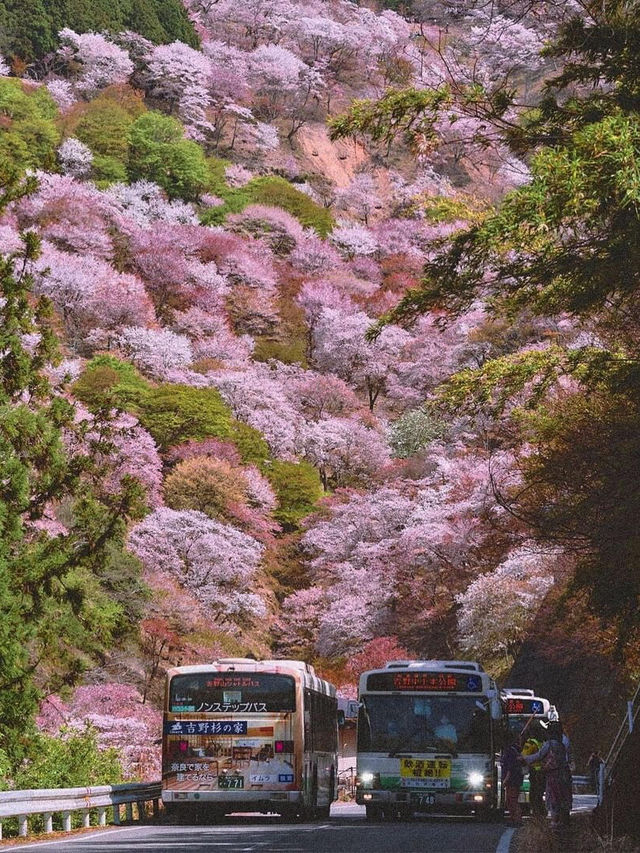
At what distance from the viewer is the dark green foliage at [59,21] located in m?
99.1

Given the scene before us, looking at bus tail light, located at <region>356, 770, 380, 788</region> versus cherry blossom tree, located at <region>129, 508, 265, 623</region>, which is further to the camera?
cherry blossom tree, located at <region>129, 508, 265, 623</region>

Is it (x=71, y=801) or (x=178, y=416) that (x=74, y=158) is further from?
(x=71, y=801)

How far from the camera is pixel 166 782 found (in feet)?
68.3

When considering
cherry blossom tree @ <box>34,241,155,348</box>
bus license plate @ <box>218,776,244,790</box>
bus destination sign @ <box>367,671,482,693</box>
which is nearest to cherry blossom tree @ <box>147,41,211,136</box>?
cherry blossom tree @ <box>34,241,155,348</box>

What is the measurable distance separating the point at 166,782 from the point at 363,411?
5082 centimetres

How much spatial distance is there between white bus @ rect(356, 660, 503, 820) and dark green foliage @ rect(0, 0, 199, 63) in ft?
284

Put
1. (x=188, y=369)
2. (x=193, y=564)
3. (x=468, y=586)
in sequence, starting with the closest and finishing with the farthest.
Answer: (x=468, y=586), (x=193, y=564), (x=188, y=369)

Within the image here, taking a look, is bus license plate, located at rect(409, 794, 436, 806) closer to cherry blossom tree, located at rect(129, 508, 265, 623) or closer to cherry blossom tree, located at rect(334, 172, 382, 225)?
cherry blossom tree, located at rect(129, 508, 265, 623)

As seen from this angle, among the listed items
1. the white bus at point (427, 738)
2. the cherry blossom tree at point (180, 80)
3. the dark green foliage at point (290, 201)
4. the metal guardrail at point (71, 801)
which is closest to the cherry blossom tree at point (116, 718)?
the metal guardrail at point (71, 801)

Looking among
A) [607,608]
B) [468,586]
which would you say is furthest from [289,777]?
[468,586]

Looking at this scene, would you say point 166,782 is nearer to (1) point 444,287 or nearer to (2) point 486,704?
(2) point 486,704

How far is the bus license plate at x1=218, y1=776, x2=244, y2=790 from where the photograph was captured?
2064 centimetres

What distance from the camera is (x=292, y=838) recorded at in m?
16.9

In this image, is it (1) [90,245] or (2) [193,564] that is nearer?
(2) [193,564]
